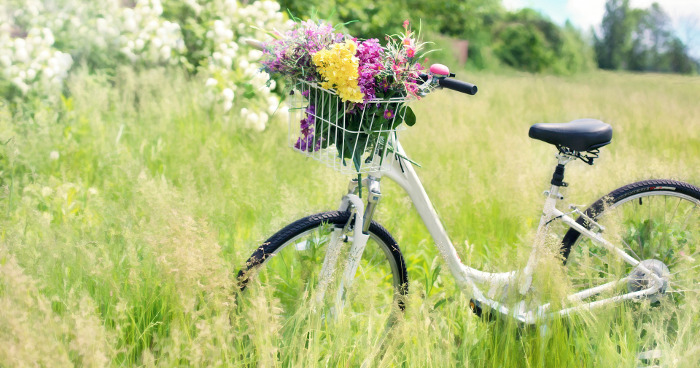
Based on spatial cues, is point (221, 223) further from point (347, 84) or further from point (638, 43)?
point (638, 43)

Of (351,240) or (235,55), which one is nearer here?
(351,240)

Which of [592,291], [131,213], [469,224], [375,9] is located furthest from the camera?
[375,9]

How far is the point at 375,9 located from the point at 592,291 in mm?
11445

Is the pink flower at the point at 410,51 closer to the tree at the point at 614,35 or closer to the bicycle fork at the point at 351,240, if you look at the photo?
the bicycle fork at the point at 351,240

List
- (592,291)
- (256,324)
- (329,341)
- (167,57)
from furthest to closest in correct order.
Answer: (167,57) < (592,291) < (329,341) < (256,324)

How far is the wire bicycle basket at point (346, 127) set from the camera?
6.53ft

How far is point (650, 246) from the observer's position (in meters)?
2.73

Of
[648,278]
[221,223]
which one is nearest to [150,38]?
[221,223]

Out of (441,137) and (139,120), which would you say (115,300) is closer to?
(139,120)

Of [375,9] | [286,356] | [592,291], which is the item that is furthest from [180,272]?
[375,9]

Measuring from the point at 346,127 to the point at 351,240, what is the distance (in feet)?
1.52

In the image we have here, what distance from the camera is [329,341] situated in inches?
85.7

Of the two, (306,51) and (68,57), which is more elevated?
(306,51)

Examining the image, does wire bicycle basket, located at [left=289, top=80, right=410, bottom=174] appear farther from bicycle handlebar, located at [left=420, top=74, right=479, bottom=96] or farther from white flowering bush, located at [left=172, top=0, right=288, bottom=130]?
white flowering bush, located at [left=172, top=0, right=288, bottom=130]
